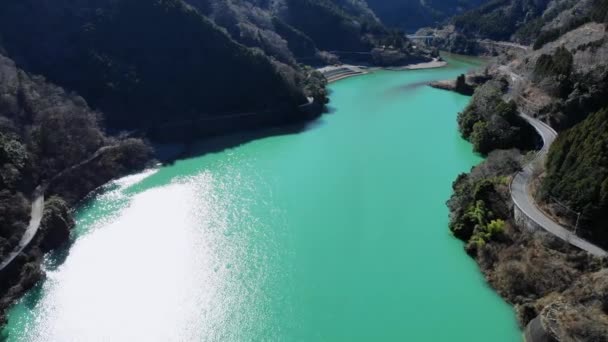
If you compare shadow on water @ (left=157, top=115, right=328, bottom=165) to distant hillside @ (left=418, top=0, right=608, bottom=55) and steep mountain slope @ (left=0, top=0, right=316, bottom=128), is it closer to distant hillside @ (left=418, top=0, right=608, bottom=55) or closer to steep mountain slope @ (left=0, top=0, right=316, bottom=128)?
steep mountain slope @ (left=0, top=0, right=316, bottom=128)

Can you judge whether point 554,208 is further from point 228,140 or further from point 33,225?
point 228,140

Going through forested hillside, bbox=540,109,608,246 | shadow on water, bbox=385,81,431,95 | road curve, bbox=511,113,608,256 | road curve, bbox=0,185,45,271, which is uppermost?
forested hillside, bbox=540,109,608,246

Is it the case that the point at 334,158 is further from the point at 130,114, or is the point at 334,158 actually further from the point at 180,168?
the point at 130,114

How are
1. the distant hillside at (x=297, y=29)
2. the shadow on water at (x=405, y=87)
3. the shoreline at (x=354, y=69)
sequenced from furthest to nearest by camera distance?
the shoreline at (x=354, y=69) < the distant hillside at (x=297, y=29) < the shadow on water at (x=405, y=87)

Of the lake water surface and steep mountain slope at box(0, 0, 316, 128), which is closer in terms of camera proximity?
the lake water surface

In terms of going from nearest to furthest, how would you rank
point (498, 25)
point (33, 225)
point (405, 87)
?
point (33, 225) < point (405, 87) < point (498, 25)

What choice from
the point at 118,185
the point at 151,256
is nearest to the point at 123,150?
the point at 118,185

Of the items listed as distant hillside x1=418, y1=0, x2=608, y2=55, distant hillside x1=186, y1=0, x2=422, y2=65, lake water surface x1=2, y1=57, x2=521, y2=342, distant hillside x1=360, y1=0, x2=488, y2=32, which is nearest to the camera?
lake water surface x1=2, y1=57, x2=521, y2=342

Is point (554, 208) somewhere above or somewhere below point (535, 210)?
above

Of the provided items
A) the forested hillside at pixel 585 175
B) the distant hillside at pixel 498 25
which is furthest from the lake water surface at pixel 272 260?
the distant hillside at pixel 498 25

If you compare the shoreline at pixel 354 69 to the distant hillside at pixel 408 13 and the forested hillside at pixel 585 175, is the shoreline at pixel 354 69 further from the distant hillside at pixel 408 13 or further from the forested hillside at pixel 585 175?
the forested hillside at pixel 585 175

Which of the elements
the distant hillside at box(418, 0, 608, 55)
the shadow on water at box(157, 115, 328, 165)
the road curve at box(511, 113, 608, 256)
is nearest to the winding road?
the shadow on water at box(157, 115, 328, 165)

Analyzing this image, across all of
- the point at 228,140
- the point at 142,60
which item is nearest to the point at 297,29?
the point at 142,60

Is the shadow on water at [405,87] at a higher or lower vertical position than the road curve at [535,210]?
lower
